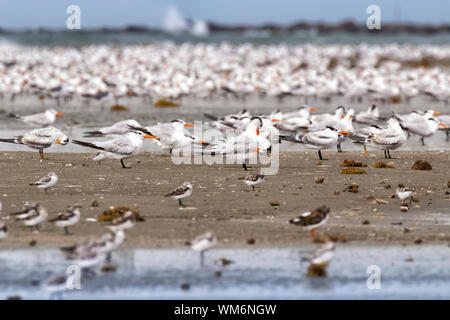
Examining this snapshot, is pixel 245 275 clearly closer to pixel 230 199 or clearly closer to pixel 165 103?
pixel 230 199

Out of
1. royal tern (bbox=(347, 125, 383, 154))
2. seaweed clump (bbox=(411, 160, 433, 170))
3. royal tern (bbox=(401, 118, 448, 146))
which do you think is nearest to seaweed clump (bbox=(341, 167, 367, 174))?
seaweed clump (bbox=(411, 160, 433, 170))

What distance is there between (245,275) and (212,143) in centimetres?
749

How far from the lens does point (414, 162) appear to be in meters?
15.2

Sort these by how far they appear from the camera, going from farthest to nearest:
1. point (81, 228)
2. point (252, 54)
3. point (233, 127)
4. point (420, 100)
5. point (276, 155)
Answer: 1. point (252, 54)
2. point (420, 100)
3. point (233, 127)
4. point (276, 155)
5. point (81, 228)

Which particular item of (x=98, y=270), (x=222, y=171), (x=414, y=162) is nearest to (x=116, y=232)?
(x=98, y=270)

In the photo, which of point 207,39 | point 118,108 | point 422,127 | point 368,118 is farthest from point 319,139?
point 207,39

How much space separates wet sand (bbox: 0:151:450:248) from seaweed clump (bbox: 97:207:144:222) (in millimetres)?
165

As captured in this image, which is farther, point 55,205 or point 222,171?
point 222,171

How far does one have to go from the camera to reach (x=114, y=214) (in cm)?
1018

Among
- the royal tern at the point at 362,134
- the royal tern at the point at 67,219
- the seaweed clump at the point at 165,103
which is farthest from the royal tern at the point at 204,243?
the seaweed clump at the point at 165,103

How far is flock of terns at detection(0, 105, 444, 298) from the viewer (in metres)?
8.52

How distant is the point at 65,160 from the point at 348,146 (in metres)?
6.29

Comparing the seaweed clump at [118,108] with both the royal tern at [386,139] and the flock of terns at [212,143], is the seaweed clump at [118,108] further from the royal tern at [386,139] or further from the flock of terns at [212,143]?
the royal tern at [386,139]
